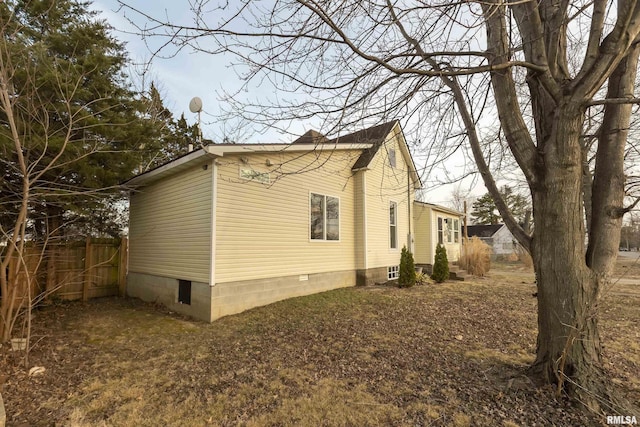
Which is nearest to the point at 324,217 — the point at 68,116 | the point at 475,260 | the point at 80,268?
the point at 68,116

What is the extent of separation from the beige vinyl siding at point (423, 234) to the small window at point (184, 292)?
1012 centimetres

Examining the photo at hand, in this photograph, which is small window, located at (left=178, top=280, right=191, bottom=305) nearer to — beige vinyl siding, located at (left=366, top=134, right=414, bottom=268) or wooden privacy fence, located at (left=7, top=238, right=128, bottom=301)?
wooden privacy fence, located at (left=7, top=238, right=128, bottom=301)

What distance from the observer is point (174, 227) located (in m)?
8.08

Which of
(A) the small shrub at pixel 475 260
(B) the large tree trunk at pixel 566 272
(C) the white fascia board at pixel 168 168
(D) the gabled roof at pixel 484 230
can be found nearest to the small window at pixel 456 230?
(A) the small shrub at pixel 475 260

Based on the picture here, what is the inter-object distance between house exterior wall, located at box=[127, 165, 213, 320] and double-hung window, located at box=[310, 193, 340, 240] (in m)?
3.20

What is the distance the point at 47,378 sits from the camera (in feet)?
13.5

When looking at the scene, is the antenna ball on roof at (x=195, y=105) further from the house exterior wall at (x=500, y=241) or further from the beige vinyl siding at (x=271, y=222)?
the house exterior wall at (x=500, y=241)

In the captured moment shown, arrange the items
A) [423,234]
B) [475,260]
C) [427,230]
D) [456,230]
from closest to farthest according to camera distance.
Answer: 1. [475,260]
2. [427,230]
3. [423,234]
4. [456,230]

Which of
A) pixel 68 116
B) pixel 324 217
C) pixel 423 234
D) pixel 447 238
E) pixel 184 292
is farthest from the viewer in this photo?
pixel 447 238

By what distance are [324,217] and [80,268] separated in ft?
23.0

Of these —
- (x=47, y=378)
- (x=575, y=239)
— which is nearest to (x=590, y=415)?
(x=575, y=239)

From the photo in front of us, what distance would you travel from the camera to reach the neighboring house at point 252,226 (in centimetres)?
688

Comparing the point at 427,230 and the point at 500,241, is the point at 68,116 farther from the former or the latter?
the point at 500,241

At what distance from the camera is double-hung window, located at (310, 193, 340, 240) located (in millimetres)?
9352
